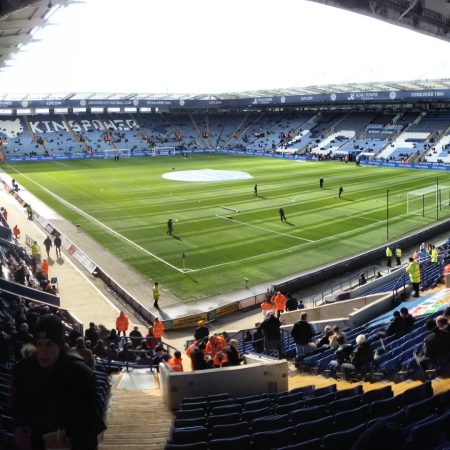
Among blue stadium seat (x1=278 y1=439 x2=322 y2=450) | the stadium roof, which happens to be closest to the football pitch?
the stadium roof

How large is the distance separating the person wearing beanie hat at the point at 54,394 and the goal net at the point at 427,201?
1544 inches

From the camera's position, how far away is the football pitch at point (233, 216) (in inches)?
1168

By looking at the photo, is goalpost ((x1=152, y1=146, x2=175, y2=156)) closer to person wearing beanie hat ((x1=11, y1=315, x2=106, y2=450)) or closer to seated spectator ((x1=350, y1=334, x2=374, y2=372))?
seated spectator ((x1=350, y1=334, x2=374, y2=372))

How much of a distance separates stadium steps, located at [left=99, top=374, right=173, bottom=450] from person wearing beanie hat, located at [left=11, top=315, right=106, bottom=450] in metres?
3.91

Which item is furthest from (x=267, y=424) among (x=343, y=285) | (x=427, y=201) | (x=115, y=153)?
(x=115, y=153)

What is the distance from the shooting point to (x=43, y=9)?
1342cm

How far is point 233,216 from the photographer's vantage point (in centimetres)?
4119

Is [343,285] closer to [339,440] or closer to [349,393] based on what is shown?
[349,393]

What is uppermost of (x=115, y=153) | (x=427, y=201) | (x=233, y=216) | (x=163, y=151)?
(x=163, y=151)

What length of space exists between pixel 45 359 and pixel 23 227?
3700 cm

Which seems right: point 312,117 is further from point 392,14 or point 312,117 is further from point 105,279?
point 392,14

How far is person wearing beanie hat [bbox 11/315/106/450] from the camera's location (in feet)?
11.8

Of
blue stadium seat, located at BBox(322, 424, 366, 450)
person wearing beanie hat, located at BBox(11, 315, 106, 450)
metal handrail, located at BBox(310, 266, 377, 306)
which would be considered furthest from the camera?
metal handrail, located at BBox(310, 266, 377, 306)

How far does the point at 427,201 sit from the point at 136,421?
4065cm
